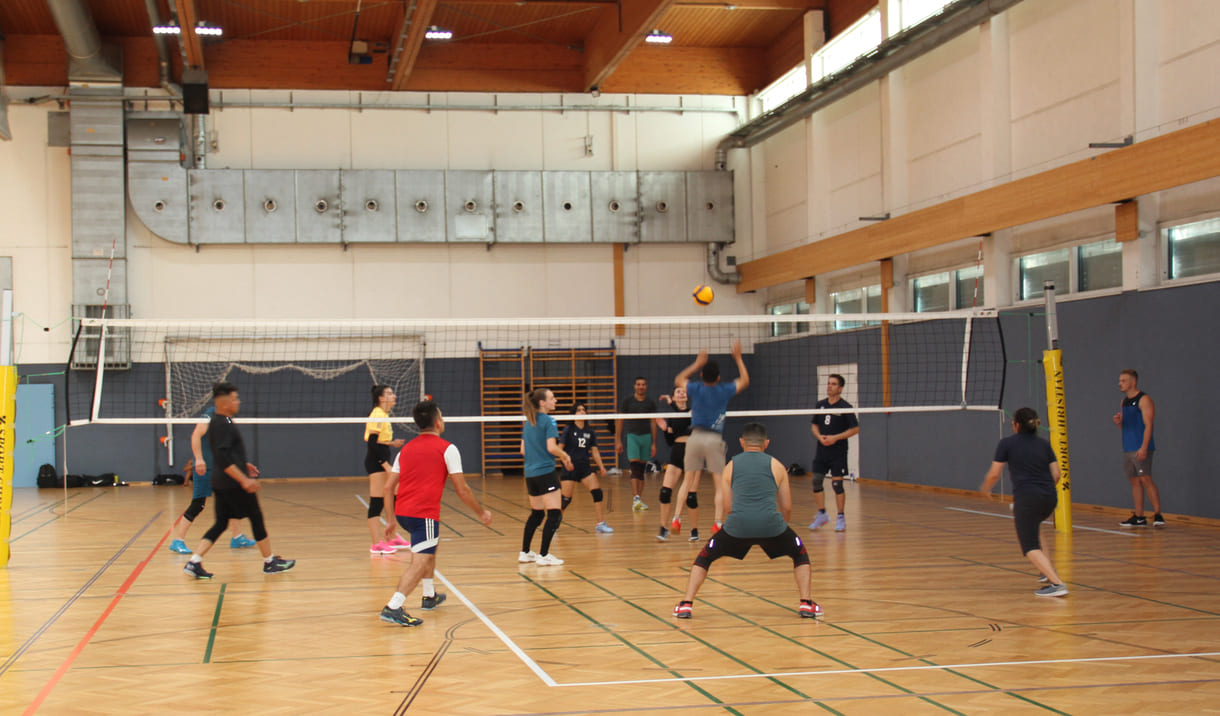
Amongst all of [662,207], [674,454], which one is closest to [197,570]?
[674,454]

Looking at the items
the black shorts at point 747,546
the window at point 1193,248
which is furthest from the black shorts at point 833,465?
the black shorts at point 747,546

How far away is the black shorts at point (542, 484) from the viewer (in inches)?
349

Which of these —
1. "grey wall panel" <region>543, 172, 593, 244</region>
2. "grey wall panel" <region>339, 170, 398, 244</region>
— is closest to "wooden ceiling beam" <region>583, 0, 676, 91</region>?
"grey wall panel" <region>543, 172, 593, 244</region>

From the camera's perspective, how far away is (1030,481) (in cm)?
751

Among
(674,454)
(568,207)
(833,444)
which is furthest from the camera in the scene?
(568,207)

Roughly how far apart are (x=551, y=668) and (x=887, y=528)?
23.0ft

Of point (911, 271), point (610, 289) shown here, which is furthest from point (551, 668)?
point (610, 289)

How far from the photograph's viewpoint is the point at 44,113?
20562mm

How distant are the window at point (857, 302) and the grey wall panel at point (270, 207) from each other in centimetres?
1103

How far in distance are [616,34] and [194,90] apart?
8.07 m

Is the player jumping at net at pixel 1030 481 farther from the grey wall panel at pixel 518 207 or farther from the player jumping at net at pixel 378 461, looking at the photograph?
the grey wall panel at pixel 518 207

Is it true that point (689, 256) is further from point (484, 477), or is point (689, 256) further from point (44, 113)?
point (44, 113)

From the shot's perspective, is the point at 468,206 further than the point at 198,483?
Yes

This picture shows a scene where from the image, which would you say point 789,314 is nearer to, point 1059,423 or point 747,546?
point 1059,423
